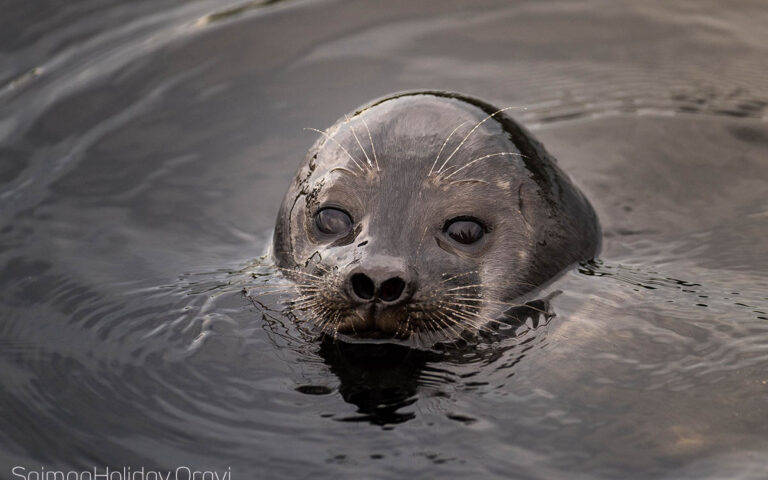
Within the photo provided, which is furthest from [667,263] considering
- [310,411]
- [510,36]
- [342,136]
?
[510,36]

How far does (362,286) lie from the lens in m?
5.30

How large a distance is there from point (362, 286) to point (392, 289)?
0.14m

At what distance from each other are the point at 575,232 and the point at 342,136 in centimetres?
148

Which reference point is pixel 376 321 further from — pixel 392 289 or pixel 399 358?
pixel 399 358

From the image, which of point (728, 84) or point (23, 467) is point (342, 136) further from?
point (728, 84)

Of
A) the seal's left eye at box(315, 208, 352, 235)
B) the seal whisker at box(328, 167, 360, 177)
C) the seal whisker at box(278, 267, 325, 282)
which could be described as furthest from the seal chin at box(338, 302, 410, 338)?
the seal whisker at box(328, 167, 360, 177)

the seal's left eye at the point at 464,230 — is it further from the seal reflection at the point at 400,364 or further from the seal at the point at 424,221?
the seal reflection at the point at 400,364

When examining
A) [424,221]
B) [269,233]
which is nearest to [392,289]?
[424,221]

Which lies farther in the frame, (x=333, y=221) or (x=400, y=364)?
(x=333, y=221)

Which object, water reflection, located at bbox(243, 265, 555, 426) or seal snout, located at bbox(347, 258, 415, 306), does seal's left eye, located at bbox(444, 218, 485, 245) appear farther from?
seal snout, located at bbox(347, 258, 415, 306)

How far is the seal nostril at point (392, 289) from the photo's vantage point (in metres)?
5.27

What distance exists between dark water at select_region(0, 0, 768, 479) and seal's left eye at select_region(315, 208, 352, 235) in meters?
0.55

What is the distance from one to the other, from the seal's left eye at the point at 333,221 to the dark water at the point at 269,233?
548mm

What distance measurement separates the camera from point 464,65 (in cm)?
933
